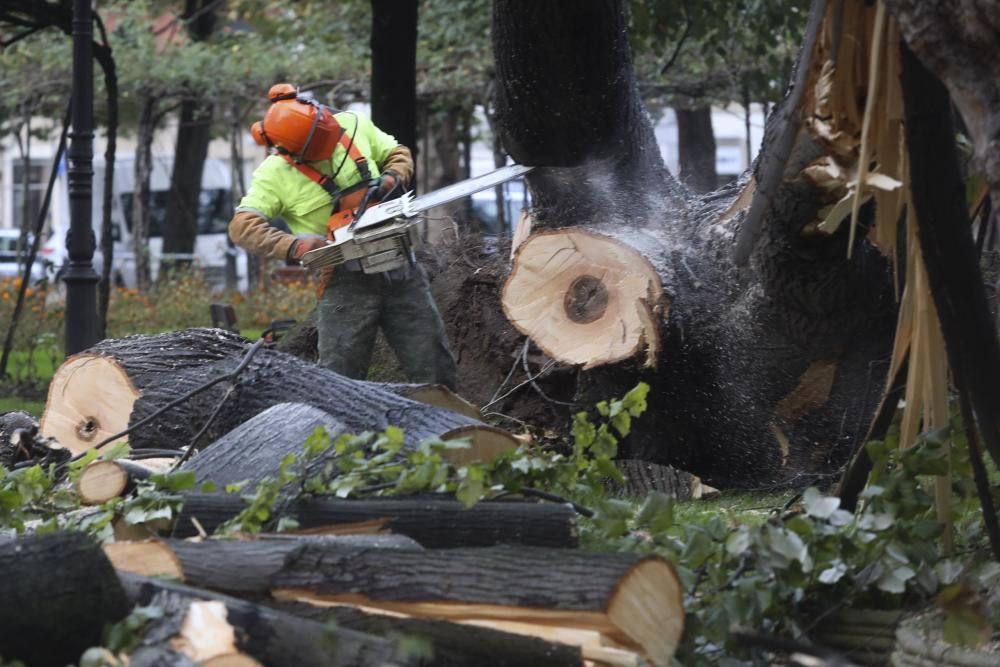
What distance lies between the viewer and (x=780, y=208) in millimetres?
5430

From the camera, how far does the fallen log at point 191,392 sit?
529cm

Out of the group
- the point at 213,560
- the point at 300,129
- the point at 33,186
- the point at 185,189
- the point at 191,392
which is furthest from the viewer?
the point at 33,186

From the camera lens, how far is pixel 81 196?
881 cm

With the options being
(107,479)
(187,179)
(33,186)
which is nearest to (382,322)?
(107,479)

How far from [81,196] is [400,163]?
2605 millimetres

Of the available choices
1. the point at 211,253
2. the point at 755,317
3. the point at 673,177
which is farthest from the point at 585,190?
the point at 211,253

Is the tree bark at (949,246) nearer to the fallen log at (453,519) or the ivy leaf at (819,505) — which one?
the ivy leaf at (819,505)

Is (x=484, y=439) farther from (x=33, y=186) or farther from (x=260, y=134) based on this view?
(x=33, y=186)

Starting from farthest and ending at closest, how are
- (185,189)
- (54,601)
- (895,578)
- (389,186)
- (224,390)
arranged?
(185,189)
(389,186)
(224,390)
(895,578)
(54,601)

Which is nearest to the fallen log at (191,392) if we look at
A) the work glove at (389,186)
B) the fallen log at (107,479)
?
the fallen log at (107,479)

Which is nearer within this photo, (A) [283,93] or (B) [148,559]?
(B) [148,559]

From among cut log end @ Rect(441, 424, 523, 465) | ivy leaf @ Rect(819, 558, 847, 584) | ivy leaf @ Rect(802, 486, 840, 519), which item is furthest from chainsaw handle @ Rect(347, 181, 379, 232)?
ivy leaf @ Rect(819, 558, 847, 584)

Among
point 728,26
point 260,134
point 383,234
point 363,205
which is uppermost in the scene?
point 728,26

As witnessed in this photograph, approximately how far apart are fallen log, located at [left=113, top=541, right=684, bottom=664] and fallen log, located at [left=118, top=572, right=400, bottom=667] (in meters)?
0.29
